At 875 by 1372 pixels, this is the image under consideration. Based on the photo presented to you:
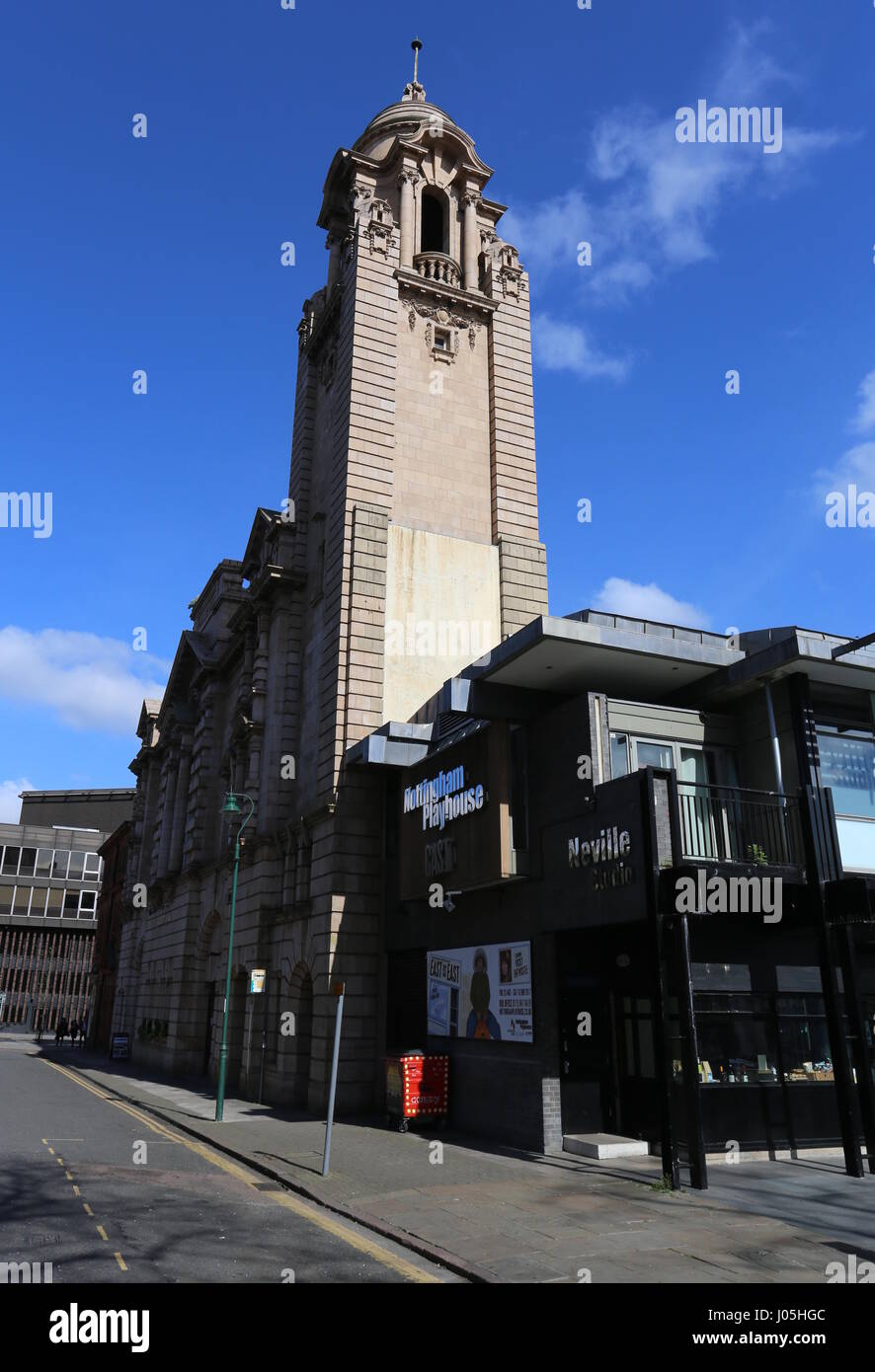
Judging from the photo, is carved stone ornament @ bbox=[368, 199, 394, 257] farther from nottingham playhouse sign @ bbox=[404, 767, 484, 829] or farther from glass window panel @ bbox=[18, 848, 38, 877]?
glass window panel @ bbox=[18, 848, 38, 877]

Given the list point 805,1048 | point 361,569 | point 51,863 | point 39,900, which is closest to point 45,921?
point 39,900

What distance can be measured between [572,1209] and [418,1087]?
9.08m

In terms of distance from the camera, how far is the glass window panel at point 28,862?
88.4 metres

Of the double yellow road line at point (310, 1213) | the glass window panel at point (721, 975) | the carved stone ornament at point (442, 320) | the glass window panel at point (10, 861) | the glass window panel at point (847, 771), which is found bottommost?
the double yellow road line at point (310, 1213)

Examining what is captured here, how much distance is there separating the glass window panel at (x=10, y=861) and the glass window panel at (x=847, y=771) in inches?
3367

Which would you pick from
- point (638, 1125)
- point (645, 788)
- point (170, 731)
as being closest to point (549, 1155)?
point (638, 1125)

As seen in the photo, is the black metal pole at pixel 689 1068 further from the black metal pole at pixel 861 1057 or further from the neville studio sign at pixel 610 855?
the black metal pole at pixel 861 1057

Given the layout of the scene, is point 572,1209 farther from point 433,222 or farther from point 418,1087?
point 433,222

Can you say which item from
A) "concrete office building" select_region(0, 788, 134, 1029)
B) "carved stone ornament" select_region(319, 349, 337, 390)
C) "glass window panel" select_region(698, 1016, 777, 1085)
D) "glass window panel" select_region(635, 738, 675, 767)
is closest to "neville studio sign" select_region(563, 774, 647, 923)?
"glass window panel" select_region(635, 738, 675, 767)

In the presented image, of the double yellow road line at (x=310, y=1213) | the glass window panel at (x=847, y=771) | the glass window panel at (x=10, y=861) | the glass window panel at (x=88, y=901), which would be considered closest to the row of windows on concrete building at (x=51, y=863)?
the glass window panel at (x=10, y=861)

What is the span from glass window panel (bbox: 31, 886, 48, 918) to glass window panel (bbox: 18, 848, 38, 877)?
1.79 meters

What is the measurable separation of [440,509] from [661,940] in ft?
58.9

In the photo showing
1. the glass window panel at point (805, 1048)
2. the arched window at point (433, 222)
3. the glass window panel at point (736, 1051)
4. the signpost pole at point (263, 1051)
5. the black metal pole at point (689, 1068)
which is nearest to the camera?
the black metal pole at point (689, 1068)

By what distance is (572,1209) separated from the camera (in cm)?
1241
